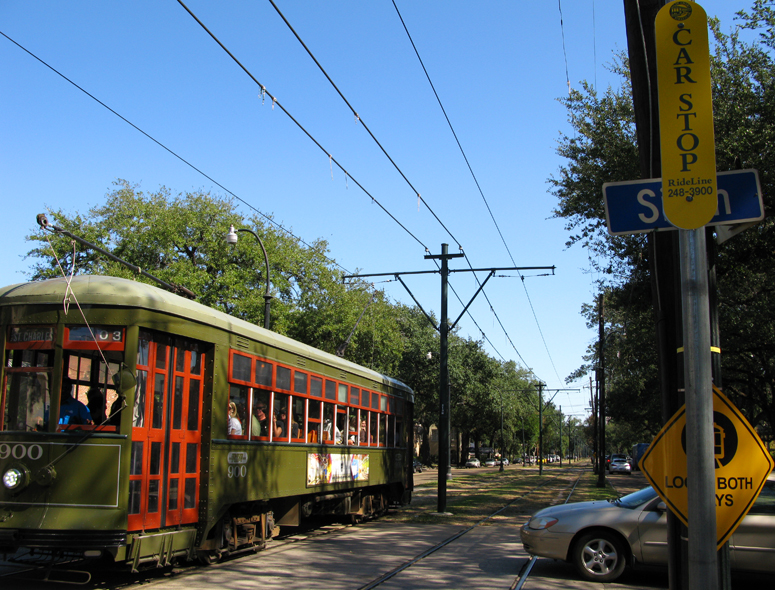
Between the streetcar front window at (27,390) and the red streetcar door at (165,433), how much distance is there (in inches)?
38.1

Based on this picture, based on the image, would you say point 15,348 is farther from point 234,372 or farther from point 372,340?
Result: point 372,340

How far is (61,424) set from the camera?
25.7 ft

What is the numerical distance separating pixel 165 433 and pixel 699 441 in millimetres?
6593

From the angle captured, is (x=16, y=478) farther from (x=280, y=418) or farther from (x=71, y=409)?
(x=280, y=418)

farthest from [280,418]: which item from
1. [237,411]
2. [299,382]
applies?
[237,411]

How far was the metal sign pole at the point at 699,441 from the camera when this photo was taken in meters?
3.42

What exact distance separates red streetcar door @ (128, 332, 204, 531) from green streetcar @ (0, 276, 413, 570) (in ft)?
0.06

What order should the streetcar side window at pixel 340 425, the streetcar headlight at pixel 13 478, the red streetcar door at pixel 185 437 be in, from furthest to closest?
the streetcar side window at pixel 340 425
the red streetcar door at pixel 185 437
the streetcar headlight at pixel 13 478

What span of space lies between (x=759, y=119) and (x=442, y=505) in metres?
11.8

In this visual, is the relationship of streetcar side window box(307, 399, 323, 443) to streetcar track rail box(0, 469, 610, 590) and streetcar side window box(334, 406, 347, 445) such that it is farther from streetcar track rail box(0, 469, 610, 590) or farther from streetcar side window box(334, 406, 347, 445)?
streetcar track rail box(0, 469, 610, 590)

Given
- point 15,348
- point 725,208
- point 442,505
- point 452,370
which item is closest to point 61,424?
point 15,348

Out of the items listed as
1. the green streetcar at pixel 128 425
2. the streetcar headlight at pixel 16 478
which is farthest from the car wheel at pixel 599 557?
the streetcar headlight at pixel 16 478

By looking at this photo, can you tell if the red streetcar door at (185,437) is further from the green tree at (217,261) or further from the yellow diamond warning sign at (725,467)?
the green tree at (217,261)

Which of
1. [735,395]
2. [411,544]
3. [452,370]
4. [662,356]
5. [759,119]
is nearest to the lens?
[662,356]
